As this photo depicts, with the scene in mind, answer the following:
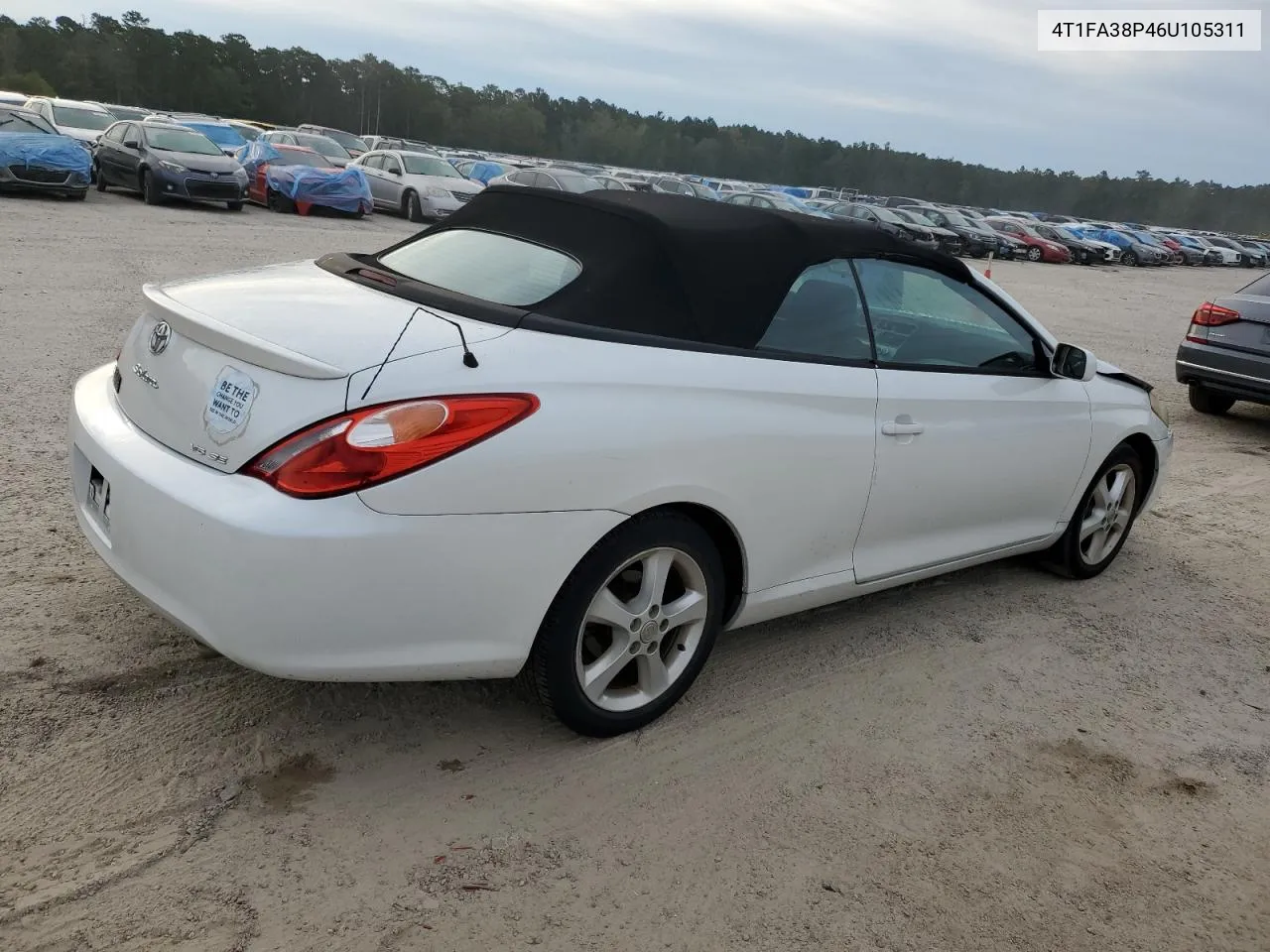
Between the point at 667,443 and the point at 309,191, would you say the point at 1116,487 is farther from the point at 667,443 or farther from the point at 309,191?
the point at 309,191

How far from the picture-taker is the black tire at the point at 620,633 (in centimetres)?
284

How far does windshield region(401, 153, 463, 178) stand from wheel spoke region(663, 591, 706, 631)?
21828 mm

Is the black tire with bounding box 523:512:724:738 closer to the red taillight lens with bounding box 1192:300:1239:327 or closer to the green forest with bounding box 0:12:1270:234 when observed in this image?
the red taillight lens with bounding box 1192:300:1239:327

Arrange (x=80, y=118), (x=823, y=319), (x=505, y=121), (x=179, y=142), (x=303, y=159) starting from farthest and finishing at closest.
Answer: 1. (x=505, y=121)
2. (x=80, y=118)
3. (x=303, y=159)
4. (x=179, y=142)
5. (x=823, y=319)

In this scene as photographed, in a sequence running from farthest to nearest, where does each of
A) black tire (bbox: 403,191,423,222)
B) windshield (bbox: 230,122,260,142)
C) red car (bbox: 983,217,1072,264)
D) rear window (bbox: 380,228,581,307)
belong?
red car (bbox: 983,217,1072,264)
windshield (bbox: 230,122,260,142)
black tire (bbox: 403,191,423,222)
rear window (bbox: 380,228,581,307)

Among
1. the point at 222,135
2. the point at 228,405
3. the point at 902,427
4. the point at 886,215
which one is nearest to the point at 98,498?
the point at 228,405

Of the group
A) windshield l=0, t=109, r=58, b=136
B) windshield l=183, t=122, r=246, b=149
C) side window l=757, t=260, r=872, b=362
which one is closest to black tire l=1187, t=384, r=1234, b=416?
side window l=757, t=260, r=872, b=362

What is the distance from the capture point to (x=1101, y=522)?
4938mm

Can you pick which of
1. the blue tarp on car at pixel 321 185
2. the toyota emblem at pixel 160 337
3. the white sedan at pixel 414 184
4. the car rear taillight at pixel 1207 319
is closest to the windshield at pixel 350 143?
the white sedan at pixel 414 184

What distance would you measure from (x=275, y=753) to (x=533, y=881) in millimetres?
868

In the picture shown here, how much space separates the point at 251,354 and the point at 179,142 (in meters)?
19.0

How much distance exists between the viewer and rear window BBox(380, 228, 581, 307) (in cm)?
314

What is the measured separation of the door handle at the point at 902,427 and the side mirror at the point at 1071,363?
1.02 m

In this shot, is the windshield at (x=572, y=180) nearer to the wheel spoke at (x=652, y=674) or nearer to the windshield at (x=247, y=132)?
the windshield at (x=247, y=132)
